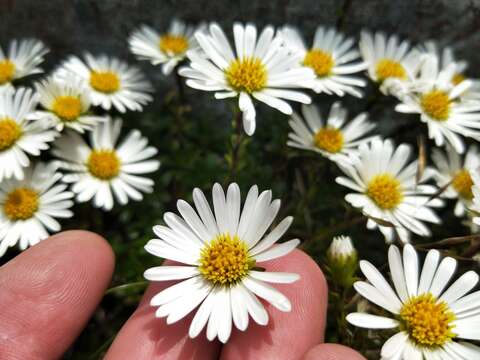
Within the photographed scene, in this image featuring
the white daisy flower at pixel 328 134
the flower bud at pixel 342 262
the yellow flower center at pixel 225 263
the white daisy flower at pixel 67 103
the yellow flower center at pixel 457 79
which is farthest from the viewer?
the yellow flower center at pixel 457 79

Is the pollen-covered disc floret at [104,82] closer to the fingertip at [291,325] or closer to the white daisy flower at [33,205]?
the white daisy flower at [33,205]

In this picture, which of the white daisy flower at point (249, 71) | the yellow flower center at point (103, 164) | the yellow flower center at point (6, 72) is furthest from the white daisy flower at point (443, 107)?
the yellow flower center at point (6, 72)

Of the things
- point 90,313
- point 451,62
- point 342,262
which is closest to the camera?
point 90,313

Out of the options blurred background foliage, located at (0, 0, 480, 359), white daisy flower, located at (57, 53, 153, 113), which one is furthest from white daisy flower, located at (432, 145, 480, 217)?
white daisy flower, located at (57, 53, 153, 113)

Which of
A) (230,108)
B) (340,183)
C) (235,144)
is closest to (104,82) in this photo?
(230,108)

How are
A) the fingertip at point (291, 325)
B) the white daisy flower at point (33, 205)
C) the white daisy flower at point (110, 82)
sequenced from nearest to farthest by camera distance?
the fingertip at point (291, 325), the white daisy flower at point (33, 205), the white daisy flower at point (110, 82)

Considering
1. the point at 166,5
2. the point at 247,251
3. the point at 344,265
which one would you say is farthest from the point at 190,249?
the point at 166,5

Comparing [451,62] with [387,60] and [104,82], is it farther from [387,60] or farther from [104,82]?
[104,82]
